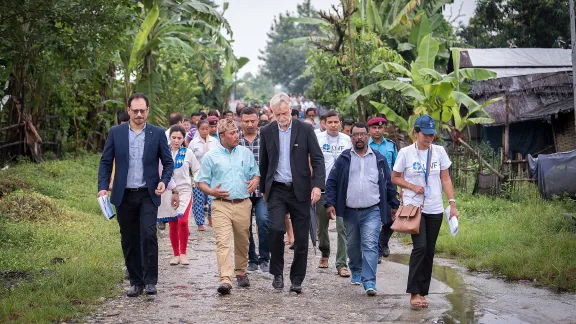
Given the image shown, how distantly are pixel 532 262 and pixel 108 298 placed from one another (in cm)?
500

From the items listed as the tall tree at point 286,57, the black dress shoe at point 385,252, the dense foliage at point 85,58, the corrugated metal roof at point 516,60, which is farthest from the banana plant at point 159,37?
the tall tree at point 286,57

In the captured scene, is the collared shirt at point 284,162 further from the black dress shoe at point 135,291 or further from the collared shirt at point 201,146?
the collared shirt at point 201,146

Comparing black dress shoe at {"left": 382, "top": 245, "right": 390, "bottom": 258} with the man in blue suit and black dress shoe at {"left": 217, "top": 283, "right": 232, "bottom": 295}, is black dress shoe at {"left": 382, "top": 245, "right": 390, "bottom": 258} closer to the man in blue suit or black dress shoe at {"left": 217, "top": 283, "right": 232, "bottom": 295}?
black dress shoe at {"left": 217, "top": 283, "right": 232, "bottom": 295}

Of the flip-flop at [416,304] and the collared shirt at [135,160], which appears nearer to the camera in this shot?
the flip-flop at [416,304]

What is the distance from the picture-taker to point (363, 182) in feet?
30.3

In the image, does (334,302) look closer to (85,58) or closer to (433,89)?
(85,58)

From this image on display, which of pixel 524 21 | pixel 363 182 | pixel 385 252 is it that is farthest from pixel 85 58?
pixel 524 21

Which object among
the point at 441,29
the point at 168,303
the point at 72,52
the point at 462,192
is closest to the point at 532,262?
the point at 168,303

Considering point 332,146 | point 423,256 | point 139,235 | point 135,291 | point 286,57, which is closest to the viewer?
point 423,256

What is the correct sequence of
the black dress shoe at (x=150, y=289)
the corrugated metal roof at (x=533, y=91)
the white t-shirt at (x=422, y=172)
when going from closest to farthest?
the white t-shirt at (x=422, y=172) < the black dress shoe at (x=150, y=289) < the corrugated metal roof at (x=533, y=91)

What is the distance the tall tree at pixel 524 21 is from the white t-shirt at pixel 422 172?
2349 cm

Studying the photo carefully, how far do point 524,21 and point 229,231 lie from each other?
26.6 meters

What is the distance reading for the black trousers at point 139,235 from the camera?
340 inches

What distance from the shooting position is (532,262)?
10016 mm
